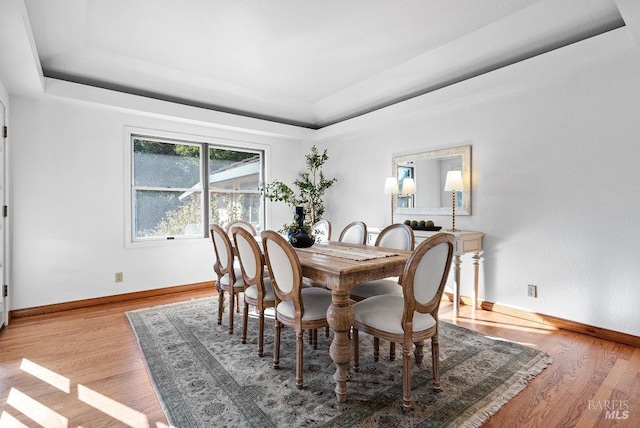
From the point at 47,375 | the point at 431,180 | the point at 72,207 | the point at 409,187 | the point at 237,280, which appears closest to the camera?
the point at 47,375

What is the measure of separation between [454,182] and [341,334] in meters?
2.36

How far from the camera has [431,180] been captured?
13.3ft

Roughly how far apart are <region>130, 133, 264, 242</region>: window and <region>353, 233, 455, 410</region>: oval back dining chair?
3225mm

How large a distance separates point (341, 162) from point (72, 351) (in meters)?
3.98

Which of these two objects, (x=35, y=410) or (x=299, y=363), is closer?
(x=35, y=410)

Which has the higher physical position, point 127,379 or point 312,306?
point 312,306

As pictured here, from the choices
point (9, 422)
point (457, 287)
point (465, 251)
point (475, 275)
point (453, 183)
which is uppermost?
point (453, 183)

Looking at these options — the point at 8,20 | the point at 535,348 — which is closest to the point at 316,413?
the point at 535,348

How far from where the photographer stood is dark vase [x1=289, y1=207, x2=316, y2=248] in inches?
111

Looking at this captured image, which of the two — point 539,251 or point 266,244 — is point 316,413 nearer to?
point 266,244

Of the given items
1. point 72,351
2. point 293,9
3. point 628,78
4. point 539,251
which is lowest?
point 72,351

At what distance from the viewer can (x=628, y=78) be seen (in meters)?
2.63

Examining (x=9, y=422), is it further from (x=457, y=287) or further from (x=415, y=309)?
(x=457, y=287)

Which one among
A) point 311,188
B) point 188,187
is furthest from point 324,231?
point 188,187
